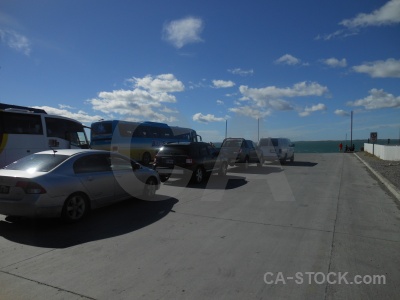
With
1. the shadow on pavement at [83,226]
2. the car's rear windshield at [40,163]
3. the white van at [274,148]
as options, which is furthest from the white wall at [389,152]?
the car's rear windshield at [40,163]

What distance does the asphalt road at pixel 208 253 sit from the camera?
3814 millimetres

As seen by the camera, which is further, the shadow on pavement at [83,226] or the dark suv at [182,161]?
the dark suv at [182,161]

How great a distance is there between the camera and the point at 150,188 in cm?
935

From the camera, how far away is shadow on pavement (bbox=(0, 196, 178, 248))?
222 inches

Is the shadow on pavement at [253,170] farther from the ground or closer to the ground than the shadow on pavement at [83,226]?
farther from the ground

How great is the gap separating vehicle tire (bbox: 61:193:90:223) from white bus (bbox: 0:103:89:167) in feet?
25.6

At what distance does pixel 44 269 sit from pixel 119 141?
18.4 meters

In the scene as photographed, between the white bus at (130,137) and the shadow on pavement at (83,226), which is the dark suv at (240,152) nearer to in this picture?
the white bus at (130,137)

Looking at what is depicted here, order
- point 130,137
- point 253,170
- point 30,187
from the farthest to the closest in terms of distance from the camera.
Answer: point 130,137 → point 253,170 → point 30,187

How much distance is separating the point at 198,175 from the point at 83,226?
6.73m

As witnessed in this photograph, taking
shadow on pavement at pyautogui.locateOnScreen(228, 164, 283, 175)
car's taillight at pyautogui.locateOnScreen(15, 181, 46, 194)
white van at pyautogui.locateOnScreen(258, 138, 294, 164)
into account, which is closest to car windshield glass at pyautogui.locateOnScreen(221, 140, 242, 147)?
shadow on pavement at pyautogui.locateOnScreen(228, 164, 283, 175)

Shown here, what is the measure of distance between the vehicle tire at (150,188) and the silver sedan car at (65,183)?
52 cm

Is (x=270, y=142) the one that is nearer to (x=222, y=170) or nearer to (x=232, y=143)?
(x=232, y=143)

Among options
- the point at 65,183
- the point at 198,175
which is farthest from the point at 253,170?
the point at 65,183
